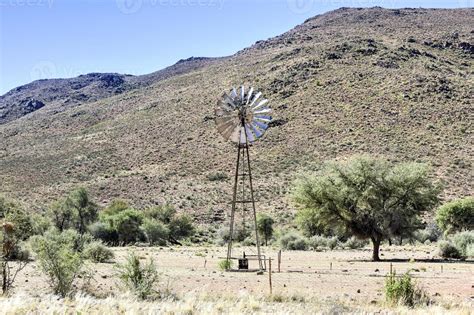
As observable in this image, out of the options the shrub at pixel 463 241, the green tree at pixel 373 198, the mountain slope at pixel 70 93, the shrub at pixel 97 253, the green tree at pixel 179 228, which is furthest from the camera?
the mountain slope at pixel 70 93

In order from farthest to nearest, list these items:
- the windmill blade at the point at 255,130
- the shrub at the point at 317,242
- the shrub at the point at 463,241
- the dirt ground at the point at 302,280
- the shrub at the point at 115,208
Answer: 1. the shrub at the point at 115,208
2. the shrub at the point at 317,242
3. the shrub at the point at 463,241
4. the windmill blade at the point at 255,130
5. the dirt ground at the point at 302,280

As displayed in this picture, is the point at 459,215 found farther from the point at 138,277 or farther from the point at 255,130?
the point at 138,277

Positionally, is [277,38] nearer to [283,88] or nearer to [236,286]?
[283,88]

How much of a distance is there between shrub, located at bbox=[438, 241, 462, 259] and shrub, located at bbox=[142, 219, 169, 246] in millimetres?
26991

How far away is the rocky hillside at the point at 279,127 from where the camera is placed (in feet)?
224

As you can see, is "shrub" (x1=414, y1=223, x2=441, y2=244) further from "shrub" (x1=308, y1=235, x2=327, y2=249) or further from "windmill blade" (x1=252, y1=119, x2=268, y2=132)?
"windmill blade" (x1=252, y1=119, x2=268, y2=132)

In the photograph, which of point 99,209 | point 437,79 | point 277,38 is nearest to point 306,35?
point 277,38

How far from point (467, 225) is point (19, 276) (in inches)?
1586

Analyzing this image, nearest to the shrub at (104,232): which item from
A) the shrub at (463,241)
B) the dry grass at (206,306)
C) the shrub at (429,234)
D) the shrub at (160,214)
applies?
the shrub at (160,214)

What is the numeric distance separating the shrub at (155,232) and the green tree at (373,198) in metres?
21.8

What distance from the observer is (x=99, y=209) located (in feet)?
207

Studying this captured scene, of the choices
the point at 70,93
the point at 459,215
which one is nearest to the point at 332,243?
the point at 459,215

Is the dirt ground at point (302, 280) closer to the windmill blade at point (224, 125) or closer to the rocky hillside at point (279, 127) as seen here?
the windmill blade at point (224, 125)

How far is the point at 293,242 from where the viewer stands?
43.0m
